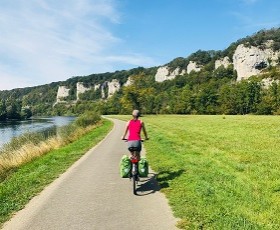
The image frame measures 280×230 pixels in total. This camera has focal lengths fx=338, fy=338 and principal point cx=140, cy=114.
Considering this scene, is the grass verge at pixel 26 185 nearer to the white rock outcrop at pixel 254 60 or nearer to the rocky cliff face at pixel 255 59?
the rocky cliff face at pixel 255 59

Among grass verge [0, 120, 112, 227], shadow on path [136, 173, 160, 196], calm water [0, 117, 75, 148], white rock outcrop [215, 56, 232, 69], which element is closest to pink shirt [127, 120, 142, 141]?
shadow on path [136, 173, 160, 196]

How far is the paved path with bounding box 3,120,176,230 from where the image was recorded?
657 centimetres

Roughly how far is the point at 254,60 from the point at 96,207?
178m

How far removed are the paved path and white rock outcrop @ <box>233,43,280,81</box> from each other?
17045cm

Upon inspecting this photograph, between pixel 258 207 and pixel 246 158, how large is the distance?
6.83 metres

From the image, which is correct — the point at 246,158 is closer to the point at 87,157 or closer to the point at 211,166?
the point at 211,166

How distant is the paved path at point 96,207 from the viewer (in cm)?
657

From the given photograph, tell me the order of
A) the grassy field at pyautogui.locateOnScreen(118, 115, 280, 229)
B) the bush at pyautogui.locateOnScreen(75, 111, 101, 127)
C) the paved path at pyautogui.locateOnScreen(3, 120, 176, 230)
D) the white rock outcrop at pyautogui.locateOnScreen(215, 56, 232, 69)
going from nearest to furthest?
1. the grassy field at pyautogui.locateOnScreen(118, 115, 280, 229)
2. the paved path at pyautogui.locateOnScreen(3, 120, 176, 230)
3. the bush at pyautogui.locateOnScreen(75, 111, 101, 127)
4. the white rock outcrop at pyautogui.locateOnScreen(215, 56, 232, 69)

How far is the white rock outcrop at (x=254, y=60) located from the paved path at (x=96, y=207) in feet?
559

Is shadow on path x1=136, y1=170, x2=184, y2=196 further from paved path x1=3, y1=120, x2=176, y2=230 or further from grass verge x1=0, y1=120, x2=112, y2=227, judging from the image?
grass verge x1=0, y1=120, x2=112, y2=227

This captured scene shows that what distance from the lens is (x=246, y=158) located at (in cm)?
1370

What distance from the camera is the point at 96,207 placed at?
25.3 feet

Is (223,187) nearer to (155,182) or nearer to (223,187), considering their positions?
(223,187)

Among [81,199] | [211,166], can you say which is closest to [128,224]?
[81,199]
